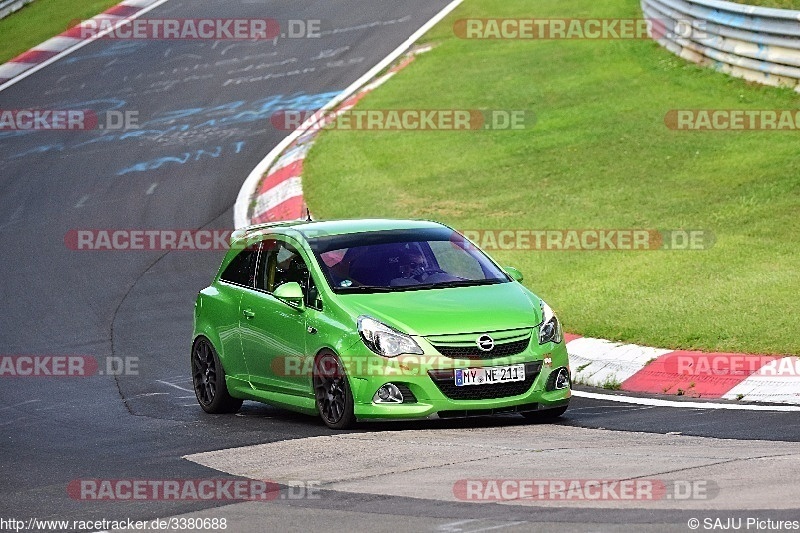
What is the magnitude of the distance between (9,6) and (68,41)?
4.04 m

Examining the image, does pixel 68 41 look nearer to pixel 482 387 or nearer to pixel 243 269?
pixel 243 269

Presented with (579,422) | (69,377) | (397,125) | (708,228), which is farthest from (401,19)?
(579,422)

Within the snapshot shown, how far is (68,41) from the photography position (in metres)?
34.0

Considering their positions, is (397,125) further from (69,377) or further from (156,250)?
(69,377)

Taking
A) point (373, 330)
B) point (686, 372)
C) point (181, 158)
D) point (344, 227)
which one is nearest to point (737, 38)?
point (181, 158)

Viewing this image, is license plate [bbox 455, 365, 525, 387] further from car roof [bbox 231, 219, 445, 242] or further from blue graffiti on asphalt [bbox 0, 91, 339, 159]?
blue graffiti on asphalt [bbox 0, 91, 339, 159]

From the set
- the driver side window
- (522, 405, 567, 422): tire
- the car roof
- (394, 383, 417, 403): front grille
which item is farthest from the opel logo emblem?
the car roof

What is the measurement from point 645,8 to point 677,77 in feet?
16.2

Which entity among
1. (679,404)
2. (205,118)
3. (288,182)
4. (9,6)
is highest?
(9,6)

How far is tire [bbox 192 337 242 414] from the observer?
12508 mm

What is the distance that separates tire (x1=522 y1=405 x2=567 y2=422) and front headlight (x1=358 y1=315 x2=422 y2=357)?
3.93 ft

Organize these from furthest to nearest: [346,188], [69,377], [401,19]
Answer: [401,19] → [346,188] → [69,377]

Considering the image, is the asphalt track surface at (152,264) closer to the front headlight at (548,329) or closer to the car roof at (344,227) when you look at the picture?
the front headlight at (548,329)

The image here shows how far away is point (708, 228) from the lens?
16.8m
